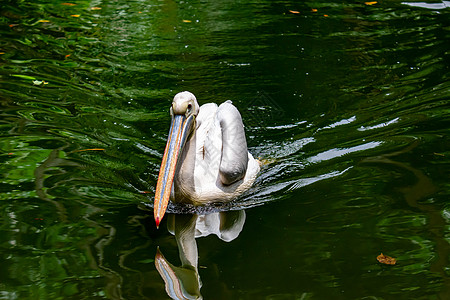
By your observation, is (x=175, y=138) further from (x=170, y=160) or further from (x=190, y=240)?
(x=190, y=240)

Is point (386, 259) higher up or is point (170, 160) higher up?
point (170, 160)

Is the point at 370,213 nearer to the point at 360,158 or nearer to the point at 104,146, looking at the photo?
the point at 360,158

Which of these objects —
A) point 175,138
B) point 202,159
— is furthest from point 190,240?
point 202,159

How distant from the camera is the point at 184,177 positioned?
155 inches

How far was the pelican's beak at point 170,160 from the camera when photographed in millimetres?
3510

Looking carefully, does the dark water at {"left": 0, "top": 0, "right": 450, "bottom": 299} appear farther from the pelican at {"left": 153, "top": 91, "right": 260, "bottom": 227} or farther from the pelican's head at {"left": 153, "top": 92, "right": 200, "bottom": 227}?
the pelican's head at {"left": 153, "top": 92, "right": 200, "bottom": 227}

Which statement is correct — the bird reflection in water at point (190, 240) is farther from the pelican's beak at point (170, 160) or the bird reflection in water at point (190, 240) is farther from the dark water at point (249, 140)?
the pelican's beak at point (170, 160)

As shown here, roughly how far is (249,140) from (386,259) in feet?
7.21

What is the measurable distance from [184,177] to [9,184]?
122 cm

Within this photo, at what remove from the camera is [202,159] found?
4184 mm

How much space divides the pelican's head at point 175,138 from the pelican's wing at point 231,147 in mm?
387

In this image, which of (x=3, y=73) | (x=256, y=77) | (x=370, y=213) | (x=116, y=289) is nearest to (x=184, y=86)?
(x=256, y=77)

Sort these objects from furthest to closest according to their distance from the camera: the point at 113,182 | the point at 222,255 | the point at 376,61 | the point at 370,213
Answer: the point at 376,61
the point at 113,182
the point at 370,213
the point at 222,255

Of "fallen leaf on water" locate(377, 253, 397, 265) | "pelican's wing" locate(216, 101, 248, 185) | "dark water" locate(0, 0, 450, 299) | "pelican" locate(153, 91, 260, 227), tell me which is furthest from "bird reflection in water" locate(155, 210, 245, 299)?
"fallen leaf on water" locate(377, 253, 397, 265)
